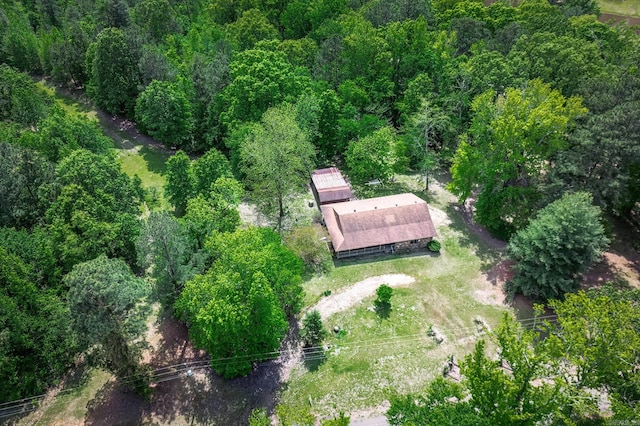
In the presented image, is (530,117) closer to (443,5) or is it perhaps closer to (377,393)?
(377,393)

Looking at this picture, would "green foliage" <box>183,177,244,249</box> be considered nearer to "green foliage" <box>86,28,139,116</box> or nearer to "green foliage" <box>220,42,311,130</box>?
"green foliage" <box>220,42,311,130</box>

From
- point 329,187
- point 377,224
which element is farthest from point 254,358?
point 329,187

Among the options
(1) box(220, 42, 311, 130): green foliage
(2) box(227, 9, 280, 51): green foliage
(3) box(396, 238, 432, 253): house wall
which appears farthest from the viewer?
(2) box(227, 9, 280, 51): green foliage

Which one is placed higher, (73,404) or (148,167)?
(148,167)

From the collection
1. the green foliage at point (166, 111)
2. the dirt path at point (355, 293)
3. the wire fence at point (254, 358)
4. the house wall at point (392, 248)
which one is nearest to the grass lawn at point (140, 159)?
the green foliage at point (166, 111)

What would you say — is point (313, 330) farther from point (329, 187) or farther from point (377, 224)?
point (329, 187)

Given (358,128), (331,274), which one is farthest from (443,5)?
(331,274)

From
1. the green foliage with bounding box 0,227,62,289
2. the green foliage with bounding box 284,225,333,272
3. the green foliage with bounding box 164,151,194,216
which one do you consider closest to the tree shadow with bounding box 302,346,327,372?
the green foliage with bounding box 284,225,333,272
